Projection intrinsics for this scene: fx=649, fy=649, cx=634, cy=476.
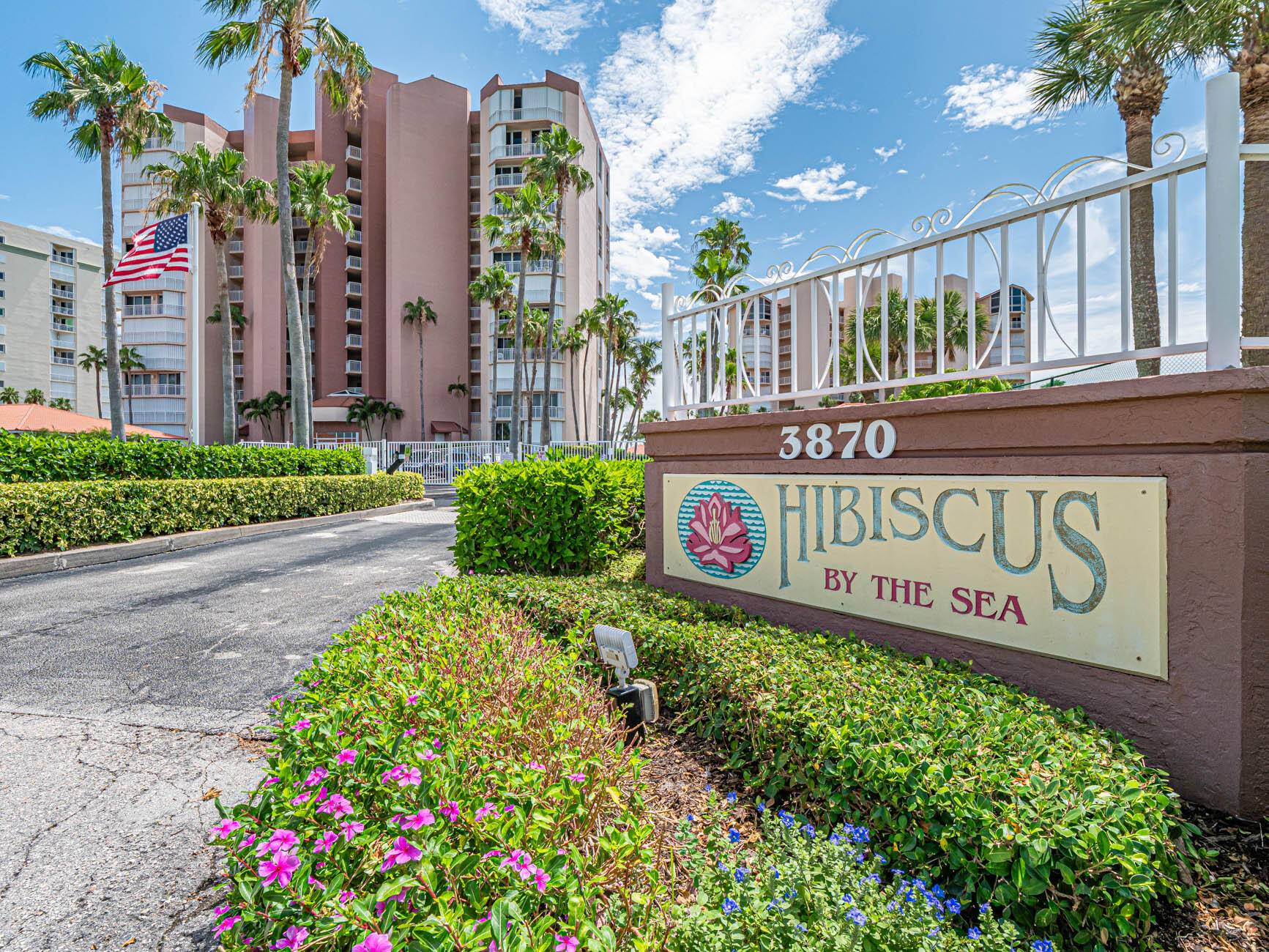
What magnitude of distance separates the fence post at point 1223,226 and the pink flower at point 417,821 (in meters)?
3.20

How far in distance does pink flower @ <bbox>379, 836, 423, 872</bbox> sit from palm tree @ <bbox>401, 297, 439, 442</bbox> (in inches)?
1677

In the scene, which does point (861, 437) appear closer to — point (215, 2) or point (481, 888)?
point (481, 888)

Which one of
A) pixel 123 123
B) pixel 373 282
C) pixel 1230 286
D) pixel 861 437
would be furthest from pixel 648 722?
pixel 373 282

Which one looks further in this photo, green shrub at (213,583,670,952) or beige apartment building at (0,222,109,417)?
beige apartment building at (0,222,109,417)

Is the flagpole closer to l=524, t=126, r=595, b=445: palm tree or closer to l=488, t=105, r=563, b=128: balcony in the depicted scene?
l=524, t=126, r=595, b=445: palm tree

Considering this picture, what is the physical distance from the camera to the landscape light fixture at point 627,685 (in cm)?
290

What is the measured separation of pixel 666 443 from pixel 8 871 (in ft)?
13.4

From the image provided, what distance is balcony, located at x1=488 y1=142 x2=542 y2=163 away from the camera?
42.0m

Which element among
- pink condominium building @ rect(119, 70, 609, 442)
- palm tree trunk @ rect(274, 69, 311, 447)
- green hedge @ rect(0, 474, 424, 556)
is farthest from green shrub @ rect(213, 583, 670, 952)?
pink condominium building @ rect(119, 70, 609, 442)

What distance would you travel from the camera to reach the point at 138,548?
32.5ft

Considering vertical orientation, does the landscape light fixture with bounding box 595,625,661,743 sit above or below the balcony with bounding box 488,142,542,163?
below

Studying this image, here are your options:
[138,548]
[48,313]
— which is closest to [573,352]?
[138,548]

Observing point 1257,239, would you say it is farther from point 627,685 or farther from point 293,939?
point 293,939

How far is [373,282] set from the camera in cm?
4419
